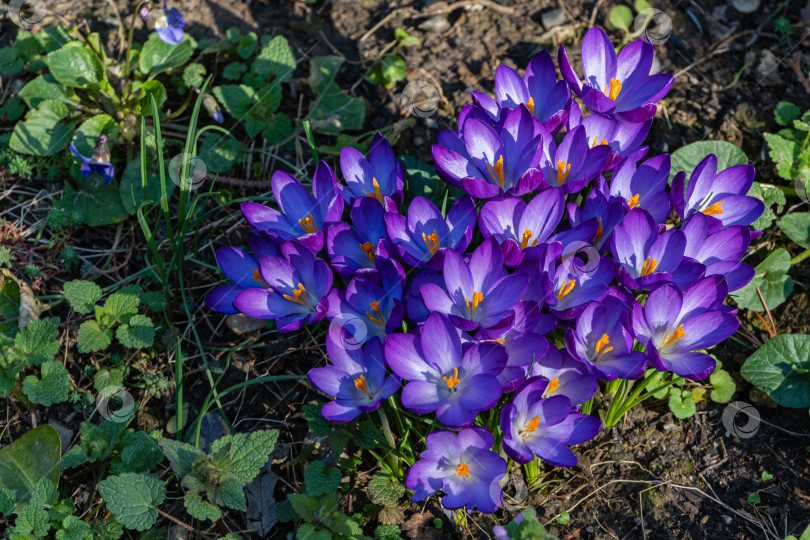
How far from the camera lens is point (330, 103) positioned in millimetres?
2797

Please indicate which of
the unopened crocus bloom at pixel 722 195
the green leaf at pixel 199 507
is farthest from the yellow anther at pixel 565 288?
→ the green leaf at pixel 199 507

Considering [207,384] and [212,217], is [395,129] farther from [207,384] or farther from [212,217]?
[207,384]

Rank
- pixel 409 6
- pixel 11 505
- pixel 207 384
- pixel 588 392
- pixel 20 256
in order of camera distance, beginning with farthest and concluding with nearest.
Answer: pixel 409 6
pixel 20 256
pixel 207 384
pixel 11 505
pixel 588 392

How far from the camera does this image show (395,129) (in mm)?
2654

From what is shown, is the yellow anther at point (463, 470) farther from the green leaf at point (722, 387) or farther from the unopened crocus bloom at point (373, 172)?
the green leaf at point (722, 387)

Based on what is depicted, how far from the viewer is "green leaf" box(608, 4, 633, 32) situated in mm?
2982

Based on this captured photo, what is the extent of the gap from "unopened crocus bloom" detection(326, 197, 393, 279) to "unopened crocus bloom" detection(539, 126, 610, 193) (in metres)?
0.51

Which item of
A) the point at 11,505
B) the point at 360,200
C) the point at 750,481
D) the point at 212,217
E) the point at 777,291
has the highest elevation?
the point at 360,200

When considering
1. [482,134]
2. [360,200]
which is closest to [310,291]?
[360,200]

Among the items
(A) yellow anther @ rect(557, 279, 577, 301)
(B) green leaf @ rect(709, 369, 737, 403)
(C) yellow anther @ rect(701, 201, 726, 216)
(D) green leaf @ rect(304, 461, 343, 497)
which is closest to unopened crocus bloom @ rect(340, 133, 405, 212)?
(A) yellow anther @ rect(557, 279, 577, 301)

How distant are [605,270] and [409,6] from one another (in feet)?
6.13

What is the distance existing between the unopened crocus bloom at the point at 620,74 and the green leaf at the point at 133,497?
5.48 ft

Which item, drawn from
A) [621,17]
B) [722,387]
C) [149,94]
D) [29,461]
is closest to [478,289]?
[722,387]

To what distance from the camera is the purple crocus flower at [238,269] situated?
1.93 metres
